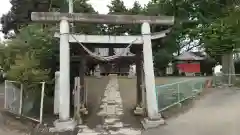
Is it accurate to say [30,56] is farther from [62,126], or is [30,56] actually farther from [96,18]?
[62,126]

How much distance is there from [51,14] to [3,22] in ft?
72.9

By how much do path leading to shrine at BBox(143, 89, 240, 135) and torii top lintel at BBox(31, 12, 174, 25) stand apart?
3651mm

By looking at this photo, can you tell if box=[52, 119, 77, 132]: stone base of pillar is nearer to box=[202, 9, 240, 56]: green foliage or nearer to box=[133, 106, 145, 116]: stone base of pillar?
box=[133, 106, 145, 116]: stone base of pillar

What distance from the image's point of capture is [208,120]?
32.1ft

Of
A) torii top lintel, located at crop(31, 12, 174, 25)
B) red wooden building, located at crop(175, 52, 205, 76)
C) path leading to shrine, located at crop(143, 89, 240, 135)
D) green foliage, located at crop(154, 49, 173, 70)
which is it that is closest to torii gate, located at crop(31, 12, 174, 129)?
torii top lintel, located at crop(31, 12, 174, 25)

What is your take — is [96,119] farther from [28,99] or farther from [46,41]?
[46,41]

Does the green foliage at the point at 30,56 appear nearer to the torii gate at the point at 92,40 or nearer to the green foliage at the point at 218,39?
the torii gate at the point at 92,40

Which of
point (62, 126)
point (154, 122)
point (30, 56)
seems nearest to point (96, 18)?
point (30, 56)

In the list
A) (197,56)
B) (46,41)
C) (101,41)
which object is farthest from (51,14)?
(197,56)

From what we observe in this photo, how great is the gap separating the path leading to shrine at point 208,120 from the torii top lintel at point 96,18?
3651 mm

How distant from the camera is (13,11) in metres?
27.8

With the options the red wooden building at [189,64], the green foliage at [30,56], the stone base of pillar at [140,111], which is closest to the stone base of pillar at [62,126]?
the green foliage at [30,56]

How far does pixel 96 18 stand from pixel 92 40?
2.64 feet

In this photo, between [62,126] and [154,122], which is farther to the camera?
[154,122]
